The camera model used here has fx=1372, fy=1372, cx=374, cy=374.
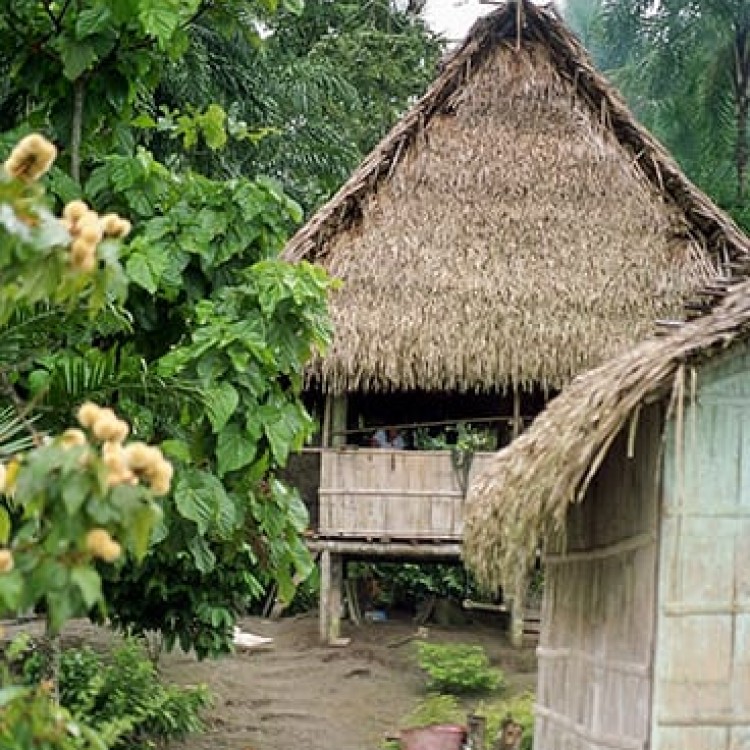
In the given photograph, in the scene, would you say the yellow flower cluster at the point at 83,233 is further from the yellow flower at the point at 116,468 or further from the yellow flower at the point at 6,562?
the yellow flower at the point at 6,562

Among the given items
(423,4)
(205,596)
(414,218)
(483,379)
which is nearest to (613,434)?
(205,596)

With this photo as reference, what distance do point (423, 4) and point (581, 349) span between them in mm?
10679

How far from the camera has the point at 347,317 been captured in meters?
11.0

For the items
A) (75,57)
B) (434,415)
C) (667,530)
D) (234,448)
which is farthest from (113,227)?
(434,415)

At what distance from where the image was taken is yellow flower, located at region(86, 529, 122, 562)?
1653 millimetres

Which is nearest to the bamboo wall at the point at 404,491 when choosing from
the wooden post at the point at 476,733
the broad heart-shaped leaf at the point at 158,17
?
the wooden post at the point at 476,733

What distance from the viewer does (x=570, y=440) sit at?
17.2ft

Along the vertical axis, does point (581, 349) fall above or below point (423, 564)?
above

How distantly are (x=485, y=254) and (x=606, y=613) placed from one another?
567 centimetres

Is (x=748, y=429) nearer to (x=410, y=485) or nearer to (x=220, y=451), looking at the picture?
(x=220, y=451)

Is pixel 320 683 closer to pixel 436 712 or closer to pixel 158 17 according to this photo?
pixel 436 712

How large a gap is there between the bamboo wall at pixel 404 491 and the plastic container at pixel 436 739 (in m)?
2.98

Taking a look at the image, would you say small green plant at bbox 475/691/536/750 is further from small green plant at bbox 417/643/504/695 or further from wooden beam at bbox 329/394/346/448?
wooden beam at bbox 329/394/346/448

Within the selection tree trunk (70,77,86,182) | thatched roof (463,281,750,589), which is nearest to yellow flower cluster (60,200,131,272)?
tree trunk (70,77,86,182)
